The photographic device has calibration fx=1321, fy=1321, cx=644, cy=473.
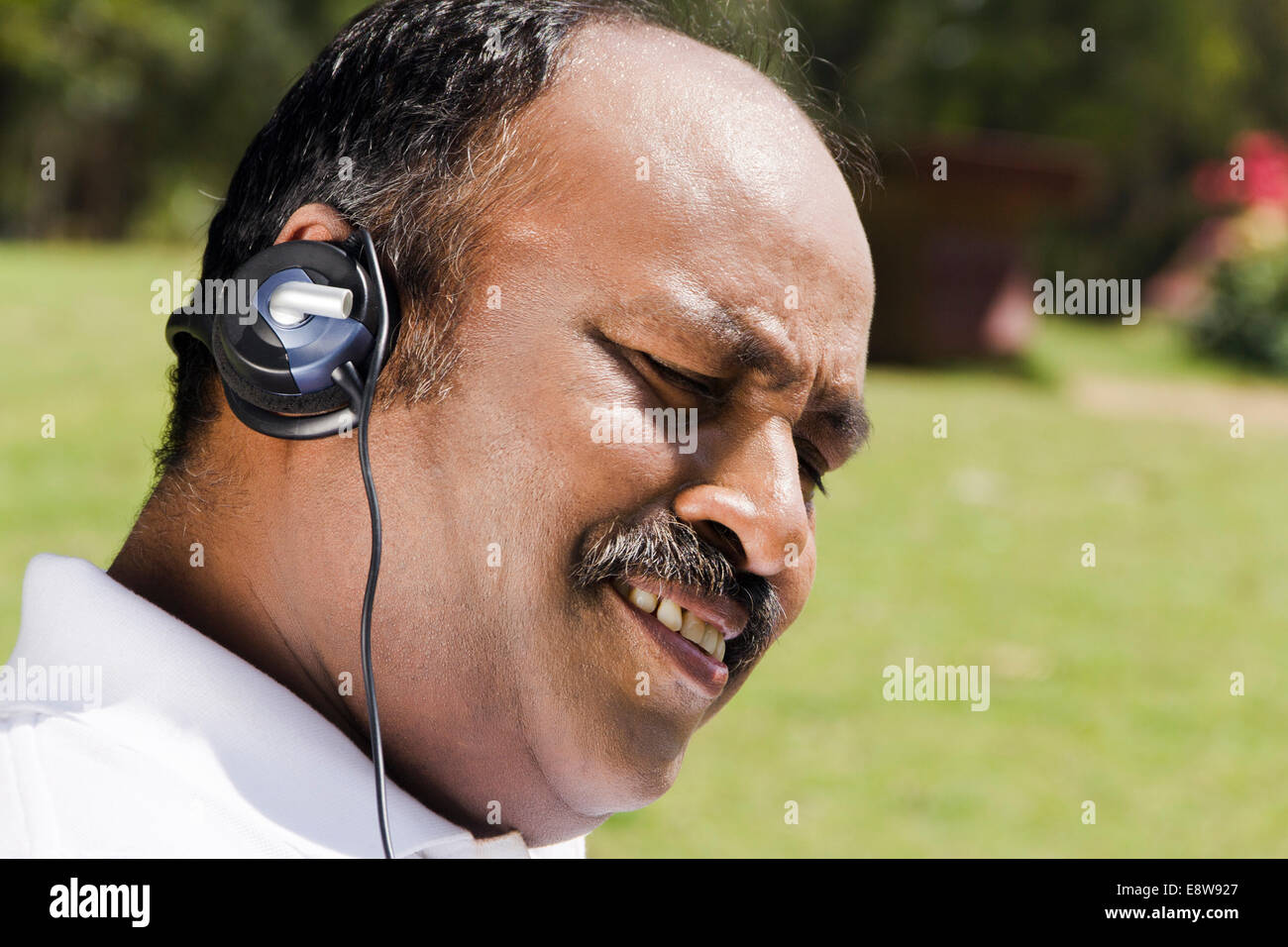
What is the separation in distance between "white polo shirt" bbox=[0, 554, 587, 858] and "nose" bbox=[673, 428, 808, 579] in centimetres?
36

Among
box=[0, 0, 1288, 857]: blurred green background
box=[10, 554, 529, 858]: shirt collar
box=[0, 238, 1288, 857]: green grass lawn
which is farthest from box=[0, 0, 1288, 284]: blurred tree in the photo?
box=[10, 554, 529, 858]: shirt collar

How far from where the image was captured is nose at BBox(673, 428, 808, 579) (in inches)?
49.4

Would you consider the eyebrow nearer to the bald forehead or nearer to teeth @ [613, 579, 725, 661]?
the bald forehead

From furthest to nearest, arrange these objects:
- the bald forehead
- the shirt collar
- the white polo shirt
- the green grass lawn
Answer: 1. the green grass lawn
2. the bald forehead
3. the shirt collar
4. the white polo shirt

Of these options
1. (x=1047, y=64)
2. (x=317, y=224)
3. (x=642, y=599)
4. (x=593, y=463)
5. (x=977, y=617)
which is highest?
(x=1047, y=64)

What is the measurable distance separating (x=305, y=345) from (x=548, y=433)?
0.25m

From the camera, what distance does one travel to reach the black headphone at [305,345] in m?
1.25

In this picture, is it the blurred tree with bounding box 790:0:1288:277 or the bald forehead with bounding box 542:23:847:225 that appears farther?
the blurred tree with bounding box 790:0:1288:277

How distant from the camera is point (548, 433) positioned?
124 centimetres

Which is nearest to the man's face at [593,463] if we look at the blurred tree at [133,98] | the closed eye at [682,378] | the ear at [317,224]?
the closed eye at [682,378]

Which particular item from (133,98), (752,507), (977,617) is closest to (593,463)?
(752,507)

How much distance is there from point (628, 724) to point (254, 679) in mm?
357

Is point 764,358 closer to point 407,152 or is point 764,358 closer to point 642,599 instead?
point 642,599

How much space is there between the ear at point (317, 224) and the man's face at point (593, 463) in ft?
0.52
